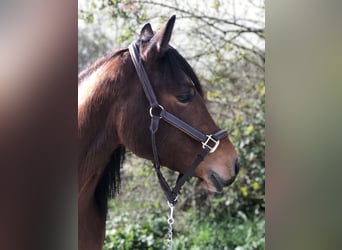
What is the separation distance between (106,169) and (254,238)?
66.9 inches

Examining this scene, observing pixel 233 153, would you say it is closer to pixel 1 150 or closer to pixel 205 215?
pixel 1 150

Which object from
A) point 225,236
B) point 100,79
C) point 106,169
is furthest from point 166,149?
point 225,236

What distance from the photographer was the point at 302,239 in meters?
1.19

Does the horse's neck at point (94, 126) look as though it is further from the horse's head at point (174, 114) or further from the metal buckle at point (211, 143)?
the metal buckle at point (211, 143)

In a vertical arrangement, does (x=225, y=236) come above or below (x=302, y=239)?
below

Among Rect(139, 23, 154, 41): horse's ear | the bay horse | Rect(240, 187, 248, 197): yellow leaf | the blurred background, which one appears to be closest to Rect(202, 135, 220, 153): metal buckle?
the bay horse

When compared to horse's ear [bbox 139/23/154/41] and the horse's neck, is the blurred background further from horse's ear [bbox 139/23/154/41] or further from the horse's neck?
the horse's neck

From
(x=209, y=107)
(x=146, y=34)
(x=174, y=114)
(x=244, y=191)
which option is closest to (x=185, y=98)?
(x=174, y=114)

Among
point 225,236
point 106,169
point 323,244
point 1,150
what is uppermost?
point 1,150

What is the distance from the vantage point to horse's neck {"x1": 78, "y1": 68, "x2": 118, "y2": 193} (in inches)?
65.2

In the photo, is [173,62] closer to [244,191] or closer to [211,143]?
[211,143]

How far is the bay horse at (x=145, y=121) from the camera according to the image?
1.65 metres

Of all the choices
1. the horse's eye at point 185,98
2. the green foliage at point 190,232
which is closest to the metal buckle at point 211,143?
the horse's eye at point 185,98

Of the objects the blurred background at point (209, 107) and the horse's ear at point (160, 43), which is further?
the blurred background at point (209, 107)
